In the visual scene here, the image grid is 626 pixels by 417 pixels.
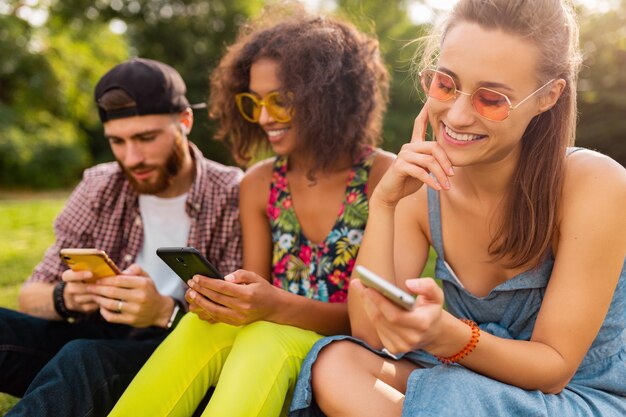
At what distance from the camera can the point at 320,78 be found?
10.7 feet

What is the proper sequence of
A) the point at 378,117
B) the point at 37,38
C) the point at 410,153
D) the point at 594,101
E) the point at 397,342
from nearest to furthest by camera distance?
the point at 397,342 < the point at 410,153 < the point at 378,117 < the point at 594,101 < the point at 37,38

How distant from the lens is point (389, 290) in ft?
5.46

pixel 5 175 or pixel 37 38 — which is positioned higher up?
pixel 37 38

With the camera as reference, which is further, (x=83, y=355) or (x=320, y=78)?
(x=320, y=78)

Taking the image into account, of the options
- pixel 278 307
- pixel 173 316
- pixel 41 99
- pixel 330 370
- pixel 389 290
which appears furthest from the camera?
pixel 41 99

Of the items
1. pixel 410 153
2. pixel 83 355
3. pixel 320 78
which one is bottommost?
pixel 83 355

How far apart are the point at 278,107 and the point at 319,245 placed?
715 millimetres

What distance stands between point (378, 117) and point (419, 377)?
1.81 m

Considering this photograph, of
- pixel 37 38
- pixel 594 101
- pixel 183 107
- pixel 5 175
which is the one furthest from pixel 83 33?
pixel 183 107

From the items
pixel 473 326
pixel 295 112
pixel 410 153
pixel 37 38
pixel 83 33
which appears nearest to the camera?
pixel 473 326

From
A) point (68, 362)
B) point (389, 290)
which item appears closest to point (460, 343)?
point (389, 290)

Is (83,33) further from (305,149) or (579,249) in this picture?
(579,249)

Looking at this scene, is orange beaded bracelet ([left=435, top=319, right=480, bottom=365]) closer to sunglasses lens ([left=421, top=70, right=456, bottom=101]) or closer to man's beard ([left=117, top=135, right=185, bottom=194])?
sunglasses lens ([left=421, top=70, right=456, bottom=101])

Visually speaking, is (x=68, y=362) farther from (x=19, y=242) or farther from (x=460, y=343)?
(x=19, y=242)
